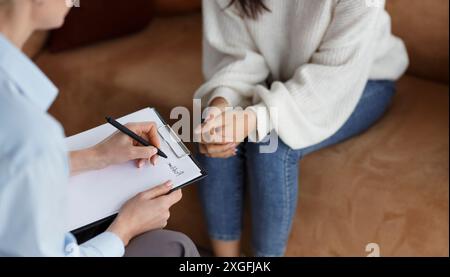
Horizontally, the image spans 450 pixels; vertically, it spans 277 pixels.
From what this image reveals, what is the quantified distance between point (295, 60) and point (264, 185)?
0.17 m

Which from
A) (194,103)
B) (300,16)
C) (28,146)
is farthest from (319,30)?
(28,146)

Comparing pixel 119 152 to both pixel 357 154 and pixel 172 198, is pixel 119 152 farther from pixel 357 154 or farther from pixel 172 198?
pixel 357 154

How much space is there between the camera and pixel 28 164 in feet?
1.10

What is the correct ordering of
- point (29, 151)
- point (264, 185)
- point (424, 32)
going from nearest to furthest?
point (29, 151) → point (264, 185) → point (424, 32)

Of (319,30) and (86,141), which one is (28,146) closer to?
(86,141)

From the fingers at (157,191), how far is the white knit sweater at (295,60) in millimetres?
182

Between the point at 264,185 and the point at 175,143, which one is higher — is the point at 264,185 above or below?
below

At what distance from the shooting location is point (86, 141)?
19.6 inches

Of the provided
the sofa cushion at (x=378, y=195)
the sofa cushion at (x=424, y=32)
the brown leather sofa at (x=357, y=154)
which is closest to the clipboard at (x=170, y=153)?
the brown leather sofa at (x=357, y=154)

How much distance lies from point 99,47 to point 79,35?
1.3 inches

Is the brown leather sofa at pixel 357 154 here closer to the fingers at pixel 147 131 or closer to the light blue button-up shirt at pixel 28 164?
the fingers at pixel 147 131

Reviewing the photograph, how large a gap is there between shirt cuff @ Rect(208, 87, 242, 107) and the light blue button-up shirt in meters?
0.31

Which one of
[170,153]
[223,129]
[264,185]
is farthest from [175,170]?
[264,185]

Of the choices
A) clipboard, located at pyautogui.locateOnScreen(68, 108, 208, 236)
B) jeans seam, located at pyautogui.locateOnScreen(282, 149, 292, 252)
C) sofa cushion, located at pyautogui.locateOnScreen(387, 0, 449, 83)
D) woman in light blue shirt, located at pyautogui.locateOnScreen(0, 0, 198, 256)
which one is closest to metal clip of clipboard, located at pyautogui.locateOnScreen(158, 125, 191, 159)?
clipboard, located at pyautogui.locateOnScreen(68, 108, 208, 236)
